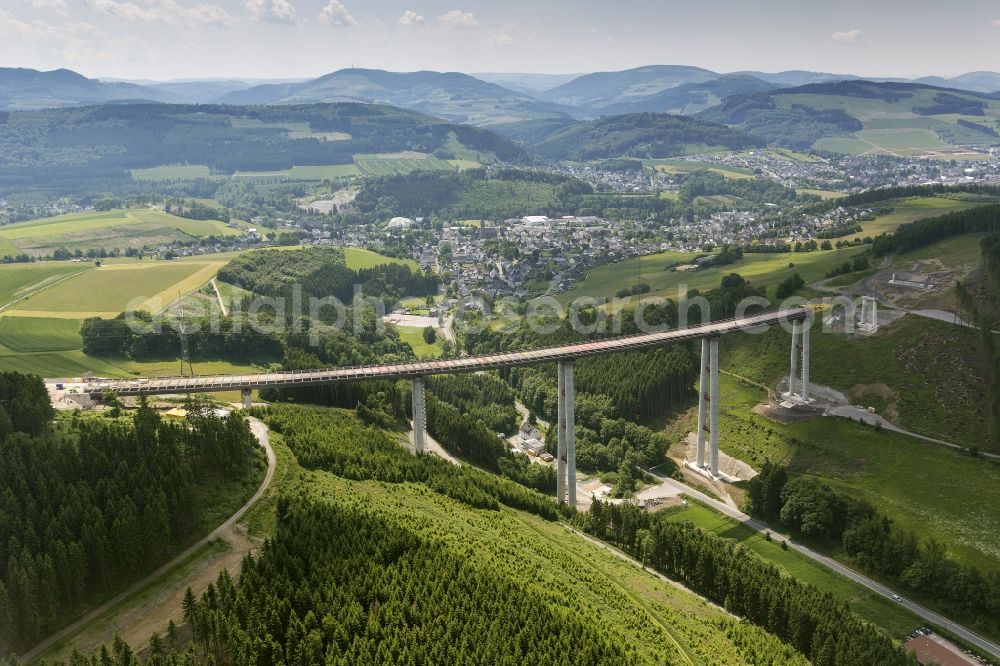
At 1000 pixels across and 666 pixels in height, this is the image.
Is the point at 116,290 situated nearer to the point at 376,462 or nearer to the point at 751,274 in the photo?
the point at 376,462

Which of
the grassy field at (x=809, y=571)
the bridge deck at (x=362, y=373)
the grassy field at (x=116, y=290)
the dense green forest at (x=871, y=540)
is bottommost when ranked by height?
the grassy field at (x=809, y=571)

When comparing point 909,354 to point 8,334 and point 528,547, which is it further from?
point 8,334

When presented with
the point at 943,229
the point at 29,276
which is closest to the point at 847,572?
the point at 943,229

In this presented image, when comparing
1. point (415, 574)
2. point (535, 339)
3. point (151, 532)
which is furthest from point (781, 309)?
point (151, 532)

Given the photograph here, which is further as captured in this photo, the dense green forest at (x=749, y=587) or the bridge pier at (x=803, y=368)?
the bridge pier at (x=803, y=368)

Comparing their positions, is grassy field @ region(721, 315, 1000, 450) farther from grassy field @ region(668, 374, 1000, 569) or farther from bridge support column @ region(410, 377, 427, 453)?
bridge support column @ region(410, 377, 427, 453)

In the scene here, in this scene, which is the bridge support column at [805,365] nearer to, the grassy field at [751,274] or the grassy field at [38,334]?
the grassy field at [751,274]

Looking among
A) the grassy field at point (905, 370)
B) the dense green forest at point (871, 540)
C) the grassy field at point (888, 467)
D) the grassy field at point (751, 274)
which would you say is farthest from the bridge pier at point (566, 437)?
the grassy field at point (751, 274)
